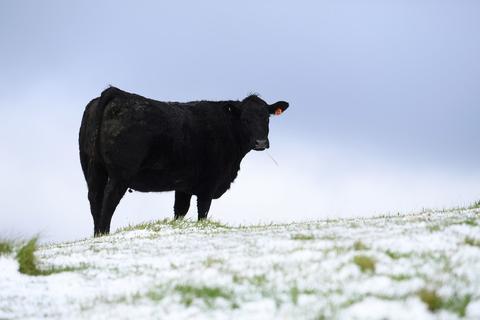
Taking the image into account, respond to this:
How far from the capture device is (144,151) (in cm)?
1523

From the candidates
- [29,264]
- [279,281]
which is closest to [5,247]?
[29,264]

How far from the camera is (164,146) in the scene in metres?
15.8

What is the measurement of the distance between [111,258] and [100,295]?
7.53ft

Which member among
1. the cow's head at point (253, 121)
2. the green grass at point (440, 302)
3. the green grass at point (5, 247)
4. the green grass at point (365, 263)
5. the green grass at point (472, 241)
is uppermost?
the cow's head at point (253, 121)

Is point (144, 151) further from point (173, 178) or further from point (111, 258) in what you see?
point (111, 258)

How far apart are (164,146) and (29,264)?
7726 millimetres

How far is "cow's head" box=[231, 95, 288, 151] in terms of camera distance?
18.3m

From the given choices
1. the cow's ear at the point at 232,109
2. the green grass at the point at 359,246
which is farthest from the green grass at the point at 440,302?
the cow's ear at the point at 232,109

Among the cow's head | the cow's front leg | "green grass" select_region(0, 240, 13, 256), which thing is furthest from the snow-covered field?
the cow's head

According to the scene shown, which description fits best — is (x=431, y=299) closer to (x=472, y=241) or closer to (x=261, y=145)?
(x=472, y=241)

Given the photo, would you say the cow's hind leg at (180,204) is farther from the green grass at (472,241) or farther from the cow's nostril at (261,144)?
the green grass at (472,241)

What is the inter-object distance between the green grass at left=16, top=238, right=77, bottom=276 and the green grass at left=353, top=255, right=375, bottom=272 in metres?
3.76

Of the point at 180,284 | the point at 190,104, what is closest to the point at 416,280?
the point at 180,284

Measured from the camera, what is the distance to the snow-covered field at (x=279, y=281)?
5.42 metres
